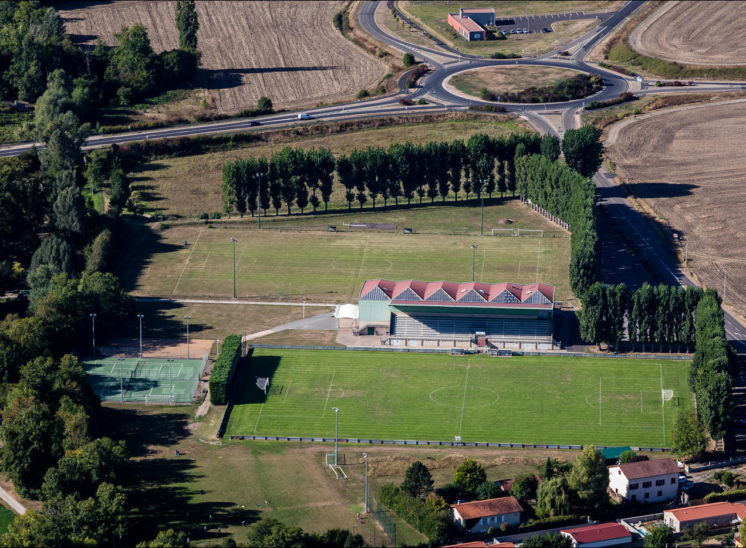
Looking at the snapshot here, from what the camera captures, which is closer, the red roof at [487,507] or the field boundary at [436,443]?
the red roof at [487,507]

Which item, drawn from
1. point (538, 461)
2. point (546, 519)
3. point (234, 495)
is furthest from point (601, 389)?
point (234, 495)

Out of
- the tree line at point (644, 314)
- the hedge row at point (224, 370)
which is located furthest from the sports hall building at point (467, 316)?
the hedge row at point (224, 370)

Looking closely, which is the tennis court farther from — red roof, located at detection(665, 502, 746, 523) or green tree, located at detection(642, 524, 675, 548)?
red roof, located at detection(665, 502, 746, 523)

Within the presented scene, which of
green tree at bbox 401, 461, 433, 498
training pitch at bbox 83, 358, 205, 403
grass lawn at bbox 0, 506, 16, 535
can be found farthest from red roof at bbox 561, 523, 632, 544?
grass lawn at bbox 0, 506, 16, 535

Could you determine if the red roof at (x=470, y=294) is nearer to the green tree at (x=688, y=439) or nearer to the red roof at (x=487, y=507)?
the green tree at (x=688, y=439)

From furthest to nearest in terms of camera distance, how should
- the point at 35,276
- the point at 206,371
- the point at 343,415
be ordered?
the point at 35,276 < the point at 206,371 < the point at 343,415

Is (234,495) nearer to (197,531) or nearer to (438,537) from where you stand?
(197,531)
